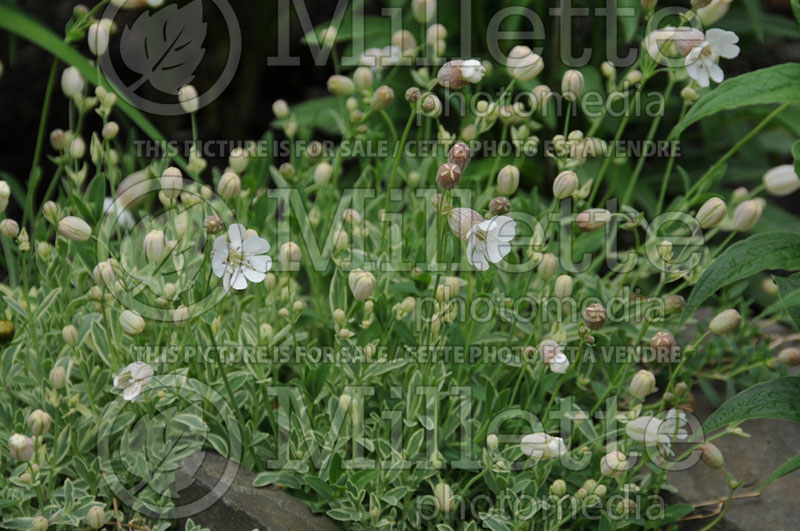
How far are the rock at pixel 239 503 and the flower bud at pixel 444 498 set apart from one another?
0.60 ft

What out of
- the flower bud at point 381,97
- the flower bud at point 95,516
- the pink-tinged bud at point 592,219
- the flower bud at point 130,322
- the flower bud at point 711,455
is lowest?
the flower bud at point 95,516

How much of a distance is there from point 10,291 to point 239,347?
0.54 metres

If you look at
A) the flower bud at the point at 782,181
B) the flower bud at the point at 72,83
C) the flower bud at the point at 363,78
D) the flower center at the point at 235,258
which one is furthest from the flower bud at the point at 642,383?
the flower bud at the point at 72,83

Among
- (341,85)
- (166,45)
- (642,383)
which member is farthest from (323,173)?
(166,45)

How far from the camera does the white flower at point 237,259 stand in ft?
4.13

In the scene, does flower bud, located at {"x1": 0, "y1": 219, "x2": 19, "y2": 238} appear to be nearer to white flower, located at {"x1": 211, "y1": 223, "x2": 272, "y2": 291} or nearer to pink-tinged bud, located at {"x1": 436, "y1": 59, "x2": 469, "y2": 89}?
white flower, located at {"x1": 211, "y1": 223, "x2": 272, "y2": 291}

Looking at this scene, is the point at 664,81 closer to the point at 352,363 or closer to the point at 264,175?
the point at 264,175

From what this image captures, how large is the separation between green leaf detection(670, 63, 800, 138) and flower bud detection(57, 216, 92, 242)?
91cm

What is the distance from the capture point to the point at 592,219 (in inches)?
56.3

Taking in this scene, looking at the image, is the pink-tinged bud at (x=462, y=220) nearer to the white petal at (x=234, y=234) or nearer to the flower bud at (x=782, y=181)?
the white petal at (x=234, y=234)

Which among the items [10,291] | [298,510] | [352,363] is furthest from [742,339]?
[10,291]

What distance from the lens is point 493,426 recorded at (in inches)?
55.7

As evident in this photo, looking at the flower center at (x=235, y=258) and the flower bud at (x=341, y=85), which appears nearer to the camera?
the flower center at (x=235, y=258)

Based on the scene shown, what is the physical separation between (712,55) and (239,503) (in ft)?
3.54
